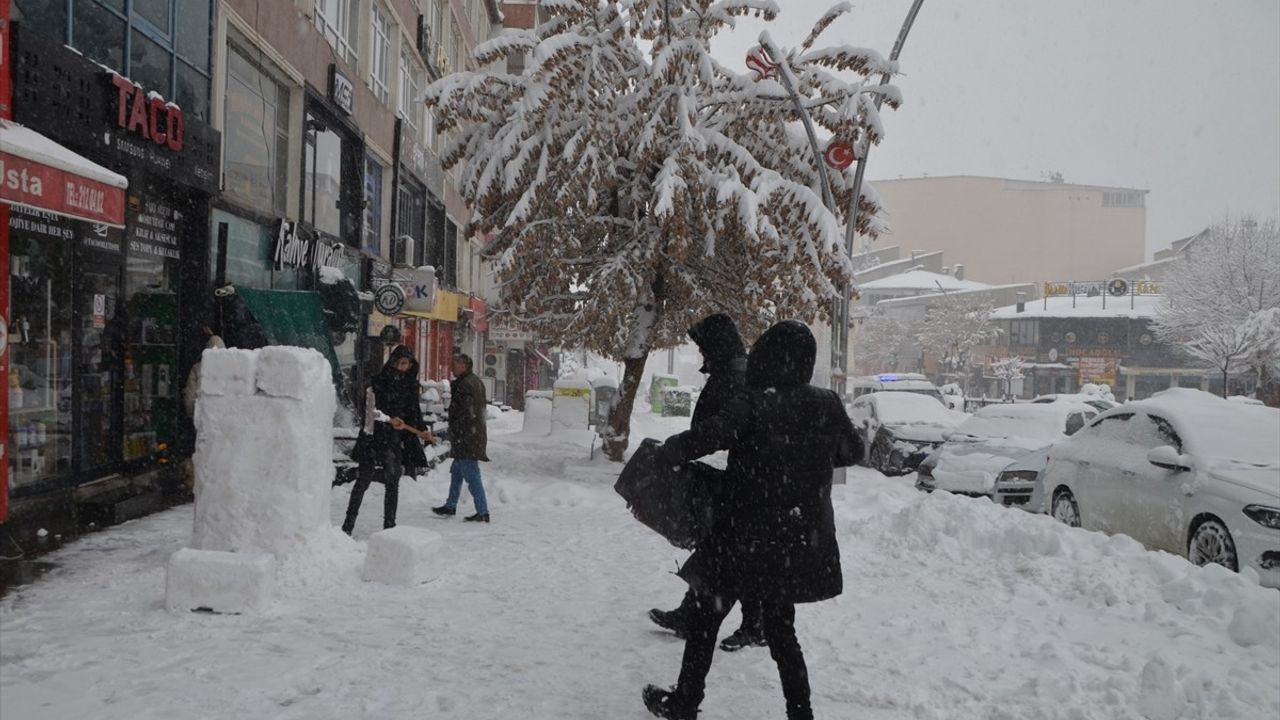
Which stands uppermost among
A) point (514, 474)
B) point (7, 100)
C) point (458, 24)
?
point (458, 24)

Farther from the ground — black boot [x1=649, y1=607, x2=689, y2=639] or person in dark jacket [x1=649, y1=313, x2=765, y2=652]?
person in dark jacket [x1=649, y1=313, x2=765, y2=652]

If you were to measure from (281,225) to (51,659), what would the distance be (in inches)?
374

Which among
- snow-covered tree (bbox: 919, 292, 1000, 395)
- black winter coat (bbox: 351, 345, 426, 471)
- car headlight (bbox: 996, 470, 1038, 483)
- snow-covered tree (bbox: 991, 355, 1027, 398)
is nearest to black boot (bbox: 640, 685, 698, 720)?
black winter coat (bbox: 351, 345, 426, 471)

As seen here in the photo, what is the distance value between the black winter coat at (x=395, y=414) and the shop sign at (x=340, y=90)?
8.87m

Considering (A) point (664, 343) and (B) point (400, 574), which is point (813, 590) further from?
(A) point (664, 343)

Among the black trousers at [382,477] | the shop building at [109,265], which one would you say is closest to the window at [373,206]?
the shop building at [109,265]

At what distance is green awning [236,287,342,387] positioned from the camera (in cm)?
1127

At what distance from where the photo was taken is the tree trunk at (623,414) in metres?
13.7

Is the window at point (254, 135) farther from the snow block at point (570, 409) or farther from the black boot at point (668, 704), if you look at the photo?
the black boot at point (668, 704)

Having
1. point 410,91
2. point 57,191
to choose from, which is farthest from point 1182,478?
point 410,91

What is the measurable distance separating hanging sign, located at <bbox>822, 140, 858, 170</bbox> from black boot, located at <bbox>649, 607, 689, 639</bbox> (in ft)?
30.6

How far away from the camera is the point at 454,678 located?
4.34 meters

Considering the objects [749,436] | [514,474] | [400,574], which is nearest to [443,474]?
[514,474]

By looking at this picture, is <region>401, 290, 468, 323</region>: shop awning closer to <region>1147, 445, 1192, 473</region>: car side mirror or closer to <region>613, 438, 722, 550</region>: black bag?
<region>1147, 445, 1192, 473</region>: car side mirror
